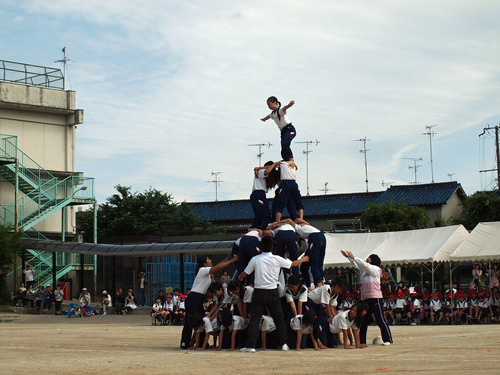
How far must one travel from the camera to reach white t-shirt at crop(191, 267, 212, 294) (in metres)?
15.3

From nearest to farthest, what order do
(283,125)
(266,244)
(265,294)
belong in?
(265,294), (266,244), (283,125)

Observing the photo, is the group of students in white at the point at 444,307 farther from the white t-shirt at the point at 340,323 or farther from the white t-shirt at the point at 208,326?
the white t-shirt at the point at 208,326

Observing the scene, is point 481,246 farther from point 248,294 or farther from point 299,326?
point 248,294

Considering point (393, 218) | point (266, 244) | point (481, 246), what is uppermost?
point (393, 218)

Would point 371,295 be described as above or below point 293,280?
below

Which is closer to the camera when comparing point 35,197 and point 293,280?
point 293,280

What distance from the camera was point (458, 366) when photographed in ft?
35.3

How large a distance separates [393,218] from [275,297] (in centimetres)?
3962

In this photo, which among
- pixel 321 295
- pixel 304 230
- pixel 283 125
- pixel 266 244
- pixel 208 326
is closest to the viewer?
pixel 266 244

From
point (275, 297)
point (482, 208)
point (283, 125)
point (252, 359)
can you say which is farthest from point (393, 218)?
point (252, 359)

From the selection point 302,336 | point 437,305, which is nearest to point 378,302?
point 302,336

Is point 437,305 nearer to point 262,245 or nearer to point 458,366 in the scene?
point 262,245

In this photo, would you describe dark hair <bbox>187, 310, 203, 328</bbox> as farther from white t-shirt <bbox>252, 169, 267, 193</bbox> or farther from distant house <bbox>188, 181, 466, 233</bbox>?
distant house <bbox>188, 181, 466, 233</bbox>

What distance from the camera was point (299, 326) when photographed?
14.4m
